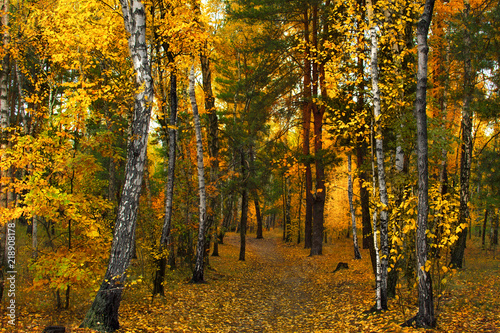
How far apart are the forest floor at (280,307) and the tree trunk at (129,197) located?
0.41m

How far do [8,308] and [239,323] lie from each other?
14.9ft

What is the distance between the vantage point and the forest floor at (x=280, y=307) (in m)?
5.83

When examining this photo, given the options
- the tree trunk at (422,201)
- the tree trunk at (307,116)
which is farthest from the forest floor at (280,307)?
the tree trunk at (307,116)

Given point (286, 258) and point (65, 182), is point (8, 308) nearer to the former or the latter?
point (65, 182)

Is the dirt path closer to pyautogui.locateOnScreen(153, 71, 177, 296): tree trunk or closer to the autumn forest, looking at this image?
the autumn forest

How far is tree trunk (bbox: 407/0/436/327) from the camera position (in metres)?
5.22

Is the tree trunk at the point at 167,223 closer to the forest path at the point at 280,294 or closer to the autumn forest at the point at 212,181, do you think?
the autumn forest at the point at 212,181

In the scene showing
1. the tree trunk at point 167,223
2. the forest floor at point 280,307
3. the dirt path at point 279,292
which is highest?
the tree trunk at point 167,223

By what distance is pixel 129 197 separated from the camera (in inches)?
218

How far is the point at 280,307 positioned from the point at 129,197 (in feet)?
17.9

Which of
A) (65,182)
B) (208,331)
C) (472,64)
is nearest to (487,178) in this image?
(472,64)

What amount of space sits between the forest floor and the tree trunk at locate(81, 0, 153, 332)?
1.35ft

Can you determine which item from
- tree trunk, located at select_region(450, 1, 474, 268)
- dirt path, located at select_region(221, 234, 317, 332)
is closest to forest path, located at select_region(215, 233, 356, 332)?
dirt path, located at select_region(221, 234, 317, 332)

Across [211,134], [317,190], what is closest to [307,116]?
[317,190]
